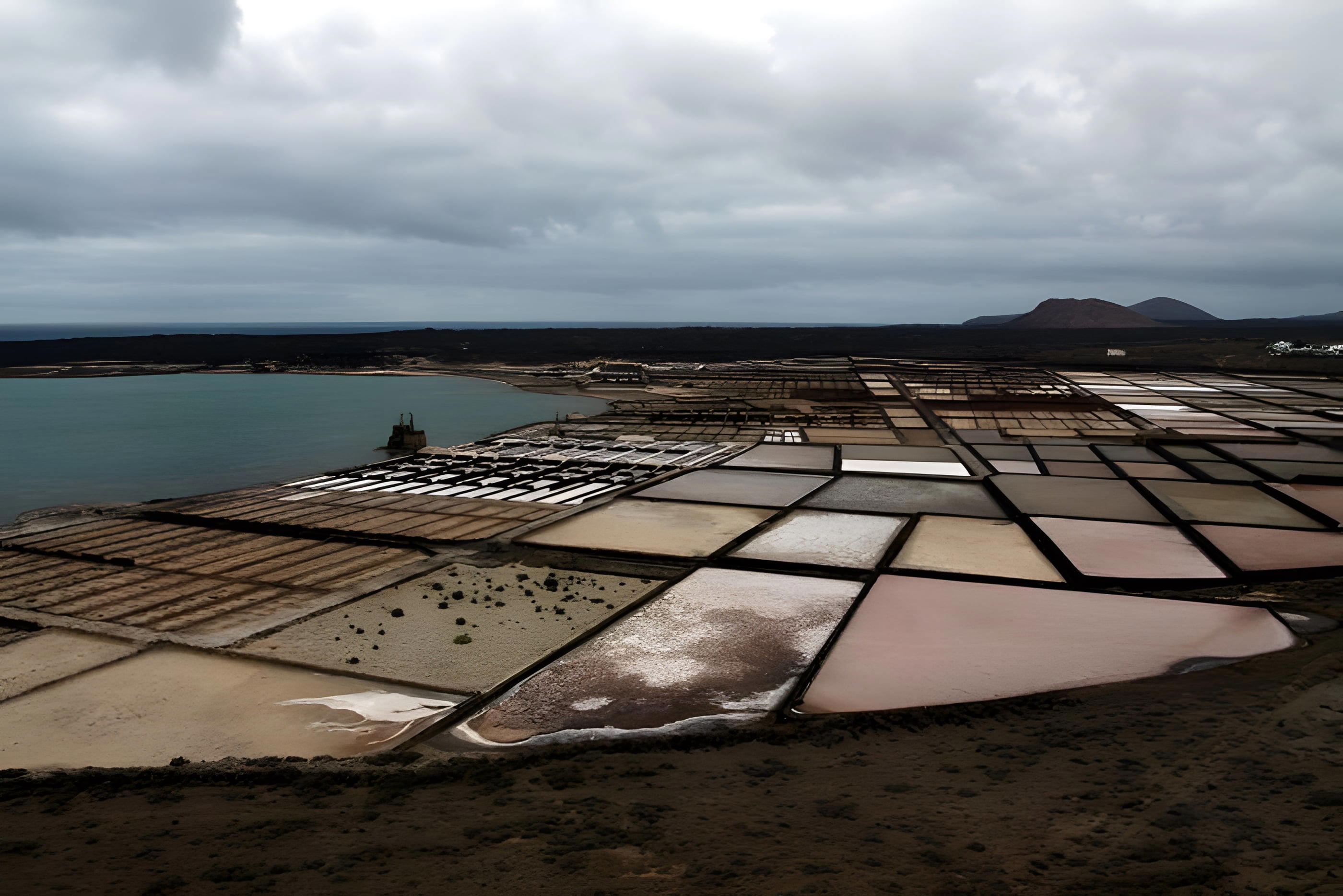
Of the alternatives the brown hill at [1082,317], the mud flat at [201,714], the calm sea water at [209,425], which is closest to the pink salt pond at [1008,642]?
the mud flat at [201,714]

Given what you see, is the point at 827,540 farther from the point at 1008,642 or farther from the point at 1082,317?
the point at 1082,317

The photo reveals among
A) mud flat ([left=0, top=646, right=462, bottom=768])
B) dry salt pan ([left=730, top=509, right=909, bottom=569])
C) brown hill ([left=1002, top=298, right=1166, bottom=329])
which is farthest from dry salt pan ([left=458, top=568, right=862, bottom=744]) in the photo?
brown hill ([left=1002, top=298, right=1166, bottom=329])

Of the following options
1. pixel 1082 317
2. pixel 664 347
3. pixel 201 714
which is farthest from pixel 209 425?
pixel 1082 317

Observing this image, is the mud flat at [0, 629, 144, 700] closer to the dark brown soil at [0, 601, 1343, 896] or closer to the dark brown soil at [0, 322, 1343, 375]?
the dark brown soil at [0, 601, 1343, 896]

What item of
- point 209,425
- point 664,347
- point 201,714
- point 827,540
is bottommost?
point 201,714

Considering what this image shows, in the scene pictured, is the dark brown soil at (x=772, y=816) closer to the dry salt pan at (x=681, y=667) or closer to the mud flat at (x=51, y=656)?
the dry salt pan at (x=681, y=667)

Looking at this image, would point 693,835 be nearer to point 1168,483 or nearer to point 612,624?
point 612,624
